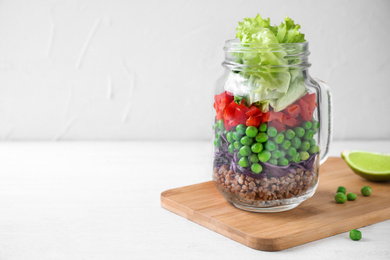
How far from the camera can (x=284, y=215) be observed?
40.5 inches

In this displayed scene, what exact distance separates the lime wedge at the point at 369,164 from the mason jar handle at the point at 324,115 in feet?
0.65

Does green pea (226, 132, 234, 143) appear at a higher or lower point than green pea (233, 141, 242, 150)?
higher

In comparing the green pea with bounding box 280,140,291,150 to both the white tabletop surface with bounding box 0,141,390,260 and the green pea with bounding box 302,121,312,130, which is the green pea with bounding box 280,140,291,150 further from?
the white tabletop surface with bounding box 0,141,390,260

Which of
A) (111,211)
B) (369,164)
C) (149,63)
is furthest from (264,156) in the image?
(149,63)

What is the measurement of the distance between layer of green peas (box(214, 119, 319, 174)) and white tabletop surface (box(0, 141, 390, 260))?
0.16 metres

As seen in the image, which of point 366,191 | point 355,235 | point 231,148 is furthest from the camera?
point 366,191

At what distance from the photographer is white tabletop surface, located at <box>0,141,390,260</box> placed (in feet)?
2.94

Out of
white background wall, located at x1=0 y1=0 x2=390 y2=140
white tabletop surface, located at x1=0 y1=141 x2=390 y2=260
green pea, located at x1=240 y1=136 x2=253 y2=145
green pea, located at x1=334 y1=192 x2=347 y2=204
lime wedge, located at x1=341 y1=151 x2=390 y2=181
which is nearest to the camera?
white tabletop surface, located at x1=0 y1=141 x2=390 y2=260

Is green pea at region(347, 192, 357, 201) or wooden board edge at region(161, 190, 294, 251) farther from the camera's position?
green pea at region(347, 192, 357, 201)

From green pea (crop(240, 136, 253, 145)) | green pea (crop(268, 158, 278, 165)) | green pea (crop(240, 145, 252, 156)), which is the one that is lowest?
green pea (crop(268, 158, 278, 165))

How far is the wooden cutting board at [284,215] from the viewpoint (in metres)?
0.93

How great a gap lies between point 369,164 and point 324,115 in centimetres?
30

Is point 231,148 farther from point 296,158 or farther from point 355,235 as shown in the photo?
point 355,235

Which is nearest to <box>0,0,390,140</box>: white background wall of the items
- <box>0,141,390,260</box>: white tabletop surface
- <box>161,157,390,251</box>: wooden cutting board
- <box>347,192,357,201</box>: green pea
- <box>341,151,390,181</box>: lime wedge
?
<box>0,141,390,260</box>: white tabletop surface
